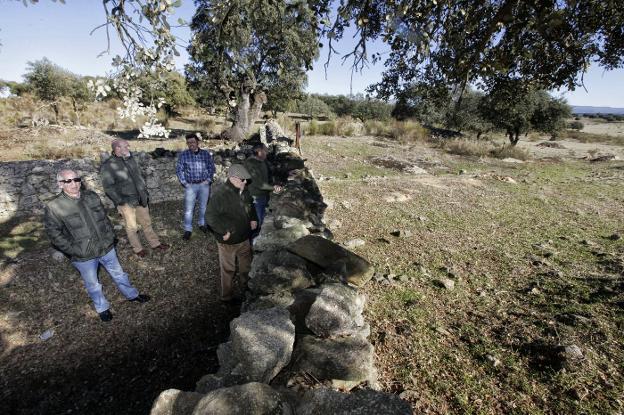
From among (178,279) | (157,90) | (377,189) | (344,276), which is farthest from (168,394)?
(377,189)

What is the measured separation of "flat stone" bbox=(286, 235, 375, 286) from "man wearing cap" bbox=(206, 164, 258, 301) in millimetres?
805

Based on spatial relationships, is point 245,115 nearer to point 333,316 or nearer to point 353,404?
point 333,316

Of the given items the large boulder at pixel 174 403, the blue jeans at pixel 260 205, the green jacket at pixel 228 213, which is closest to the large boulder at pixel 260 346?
the large boulder at pixel 174 403

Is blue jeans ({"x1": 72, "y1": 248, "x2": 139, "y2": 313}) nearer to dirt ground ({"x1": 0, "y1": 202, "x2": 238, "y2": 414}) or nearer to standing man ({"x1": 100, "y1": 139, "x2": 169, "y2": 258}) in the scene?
dirt ground ({"x1": 0, "y1": 202, "x2": 238, "y2": 414})

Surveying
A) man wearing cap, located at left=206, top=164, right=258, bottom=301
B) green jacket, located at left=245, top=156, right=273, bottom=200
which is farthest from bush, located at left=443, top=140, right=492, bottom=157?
man wearing cap, located at left=206, top=164, right=258, bottom=301

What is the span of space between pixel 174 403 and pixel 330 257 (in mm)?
2356

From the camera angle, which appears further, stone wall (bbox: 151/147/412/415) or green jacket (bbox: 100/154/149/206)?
green jacket (bbox: 100/154/149/206)

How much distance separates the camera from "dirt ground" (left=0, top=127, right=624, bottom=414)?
3000mm

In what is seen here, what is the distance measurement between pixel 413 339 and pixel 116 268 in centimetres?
414

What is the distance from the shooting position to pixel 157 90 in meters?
3.45

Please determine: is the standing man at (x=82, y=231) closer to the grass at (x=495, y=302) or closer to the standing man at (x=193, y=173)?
the standing man at (x=193, y=173)

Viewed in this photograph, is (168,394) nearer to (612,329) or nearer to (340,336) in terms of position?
(340,336)

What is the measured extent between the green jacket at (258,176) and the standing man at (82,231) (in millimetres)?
2480

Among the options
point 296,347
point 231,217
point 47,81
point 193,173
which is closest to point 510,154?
point 193,173
